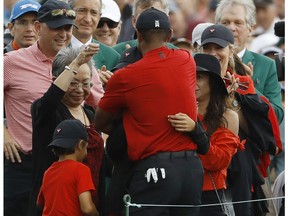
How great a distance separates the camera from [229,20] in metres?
10.1

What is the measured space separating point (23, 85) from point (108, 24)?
7.12 feet

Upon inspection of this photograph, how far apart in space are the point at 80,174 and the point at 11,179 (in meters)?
1.23

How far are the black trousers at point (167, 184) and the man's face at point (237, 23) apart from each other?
2.86 m

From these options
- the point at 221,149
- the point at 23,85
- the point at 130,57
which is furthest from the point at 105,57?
the point at 221,149

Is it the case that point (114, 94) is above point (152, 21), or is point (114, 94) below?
below

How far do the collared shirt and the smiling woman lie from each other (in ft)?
1.62

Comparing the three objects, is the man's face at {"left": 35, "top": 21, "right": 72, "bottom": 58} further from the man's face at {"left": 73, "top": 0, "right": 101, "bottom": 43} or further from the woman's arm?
the woman's arm

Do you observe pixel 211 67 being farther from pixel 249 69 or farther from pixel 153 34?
pixel 249 69

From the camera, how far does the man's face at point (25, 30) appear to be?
949 cm

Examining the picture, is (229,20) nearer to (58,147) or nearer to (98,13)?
(98,13)

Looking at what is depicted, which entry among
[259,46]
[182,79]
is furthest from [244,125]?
[259,46]

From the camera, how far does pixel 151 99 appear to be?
7.23m

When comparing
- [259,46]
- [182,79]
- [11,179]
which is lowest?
[259,46]

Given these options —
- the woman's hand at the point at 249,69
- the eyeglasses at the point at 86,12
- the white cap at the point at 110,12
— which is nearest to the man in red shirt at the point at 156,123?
the woman's hand at the point at 249,69
